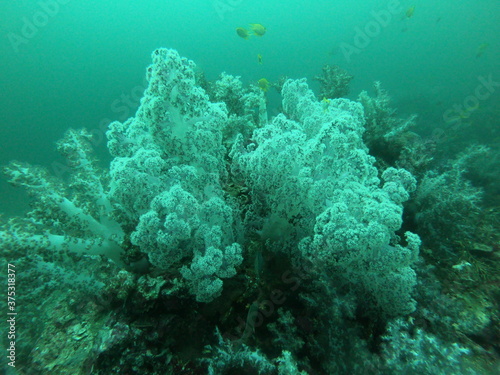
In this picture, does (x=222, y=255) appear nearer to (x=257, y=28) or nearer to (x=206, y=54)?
(x=257, y=28)

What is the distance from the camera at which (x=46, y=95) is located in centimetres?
5634

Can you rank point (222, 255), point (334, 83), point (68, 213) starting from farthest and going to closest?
point (334, 83), point (68, 213), point (222, 255)

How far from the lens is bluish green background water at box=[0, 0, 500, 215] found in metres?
41.6

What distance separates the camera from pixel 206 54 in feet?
281

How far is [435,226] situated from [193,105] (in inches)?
168

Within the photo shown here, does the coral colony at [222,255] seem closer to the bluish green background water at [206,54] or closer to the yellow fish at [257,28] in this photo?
the yellow fish at [257,28]

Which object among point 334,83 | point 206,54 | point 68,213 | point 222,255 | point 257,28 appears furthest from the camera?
point 206,54

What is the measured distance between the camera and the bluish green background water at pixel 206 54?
41.6m

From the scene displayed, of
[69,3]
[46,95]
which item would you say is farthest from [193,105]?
[69,3]

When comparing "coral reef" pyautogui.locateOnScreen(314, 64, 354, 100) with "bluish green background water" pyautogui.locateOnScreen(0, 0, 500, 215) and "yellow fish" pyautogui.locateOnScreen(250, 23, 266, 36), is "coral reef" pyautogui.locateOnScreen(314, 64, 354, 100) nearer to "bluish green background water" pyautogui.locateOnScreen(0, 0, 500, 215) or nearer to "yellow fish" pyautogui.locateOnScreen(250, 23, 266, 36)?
"bluish green background water" pyautogui.locateOnScreen(0, 0, 500, 215)

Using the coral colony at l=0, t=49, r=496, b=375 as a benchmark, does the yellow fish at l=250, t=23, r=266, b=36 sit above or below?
above

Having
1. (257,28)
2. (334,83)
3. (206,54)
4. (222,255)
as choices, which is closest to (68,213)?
(222,255)

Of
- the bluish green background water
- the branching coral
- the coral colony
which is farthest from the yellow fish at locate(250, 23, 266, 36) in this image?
the branching coral

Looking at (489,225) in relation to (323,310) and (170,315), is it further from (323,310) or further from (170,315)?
(170,315)
